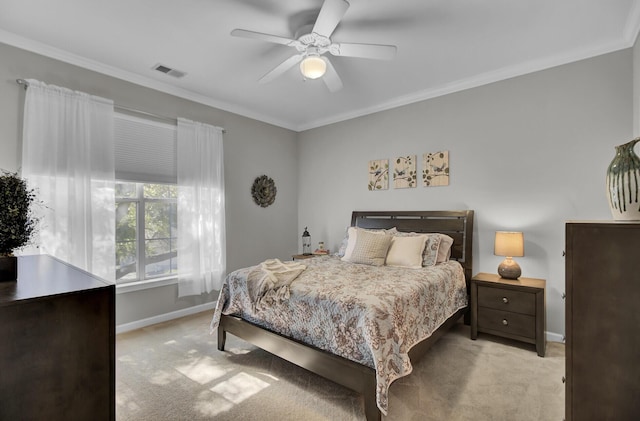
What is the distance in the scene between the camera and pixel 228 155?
4.32 metres

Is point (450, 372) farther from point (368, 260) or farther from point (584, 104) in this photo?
point (584, 104)

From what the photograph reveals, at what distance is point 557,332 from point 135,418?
3.67 meters

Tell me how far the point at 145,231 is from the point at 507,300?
3912 millimetres

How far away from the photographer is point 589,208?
113 inches

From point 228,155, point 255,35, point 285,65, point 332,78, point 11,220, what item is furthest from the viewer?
point 228,155

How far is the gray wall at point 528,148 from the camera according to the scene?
9.32 ft

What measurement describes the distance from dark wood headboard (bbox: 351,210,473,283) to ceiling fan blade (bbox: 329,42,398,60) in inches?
80.2

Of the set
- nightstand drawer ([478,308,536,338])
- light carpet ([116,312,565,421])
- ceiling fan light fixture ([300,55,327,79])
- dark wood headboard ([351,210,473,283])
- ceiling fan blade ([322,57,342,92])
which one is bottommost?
light carpet ([116,312,565,421])

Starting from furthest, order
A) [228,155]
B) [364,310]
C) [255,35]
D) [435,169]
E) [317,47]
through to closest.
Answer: [228,155] → [435,169] → [317,47] → [255,35] → [364,310]

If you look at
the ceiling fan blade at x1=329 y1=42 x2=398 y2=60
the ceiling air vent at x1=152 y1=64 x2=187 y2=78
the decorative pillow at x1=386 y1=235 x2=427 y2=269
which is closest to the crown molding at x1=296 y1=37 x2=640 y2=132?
the ceiling fan blade at x1=329 y1=42 x2=398 y2=60

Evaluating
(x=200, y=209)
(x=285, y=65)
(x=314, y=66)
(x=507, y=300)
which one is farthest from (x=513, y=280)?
(x=200, y=209)

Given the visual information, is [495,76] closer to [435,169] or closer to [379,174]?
[435,169]

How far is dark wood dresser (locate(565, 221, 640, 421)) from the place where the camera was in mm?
1359

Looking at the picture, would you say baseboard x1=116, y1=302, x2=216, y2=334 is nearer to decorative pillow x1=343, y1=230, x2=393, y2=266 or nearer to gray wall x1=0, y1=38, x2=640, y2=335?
gray wall x1=0, y1=38, x2=640, y2=335
